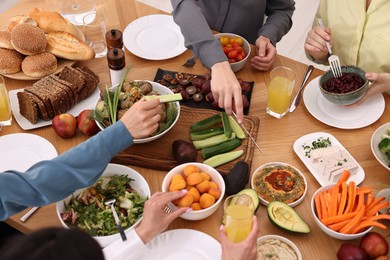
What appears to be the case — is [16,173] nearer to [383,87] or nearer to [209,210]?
[209,210]

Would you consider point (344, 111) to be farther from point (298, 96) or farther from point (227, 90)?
point (227, 90)

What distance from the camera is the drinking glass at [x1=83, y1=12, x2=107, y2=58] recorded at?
223 centimetres

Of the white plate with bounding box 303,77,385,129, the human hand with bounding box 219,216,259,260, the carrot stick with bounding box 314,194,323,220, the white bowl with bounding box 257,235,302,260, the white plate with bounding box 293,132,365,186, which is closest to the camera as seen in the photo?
the human hand with bounding box 219,216,259,260

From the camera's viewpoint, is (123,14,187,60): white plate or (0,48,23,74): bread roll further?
(123,14,187,60): white plate

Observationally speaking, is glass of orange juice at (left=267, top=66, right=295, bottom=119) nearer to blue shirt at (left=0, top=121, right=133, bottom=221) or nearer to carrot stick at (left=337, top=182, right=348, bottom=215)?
carrot stick at (left=337, top=182, right=348, bottom=215)

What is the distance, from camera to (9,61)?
2.04 metres

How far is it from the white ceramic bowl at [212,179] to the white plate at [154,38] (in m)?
0.73

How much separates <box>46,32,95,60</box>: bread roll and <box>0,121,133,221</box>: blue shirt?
0.59m

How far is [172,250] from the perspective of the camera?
1.51 m

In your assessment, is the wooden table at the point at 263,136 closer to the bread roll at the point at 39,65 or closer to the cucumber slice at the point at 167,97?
the bread roll at the point at 39,65

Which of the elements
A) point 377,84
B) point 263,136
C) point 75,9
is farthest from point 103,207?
point 75,9

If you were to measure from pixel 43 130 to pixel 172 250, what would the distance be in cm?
77

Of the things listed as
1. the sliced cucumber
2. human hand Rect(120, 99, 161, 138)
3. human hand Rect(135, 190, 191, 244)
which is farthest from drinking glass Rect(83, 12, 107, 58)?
human hand Rect(135, 190, 191, 244)

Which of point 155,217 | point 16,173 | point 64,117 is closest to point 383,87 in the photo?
point 155,217
